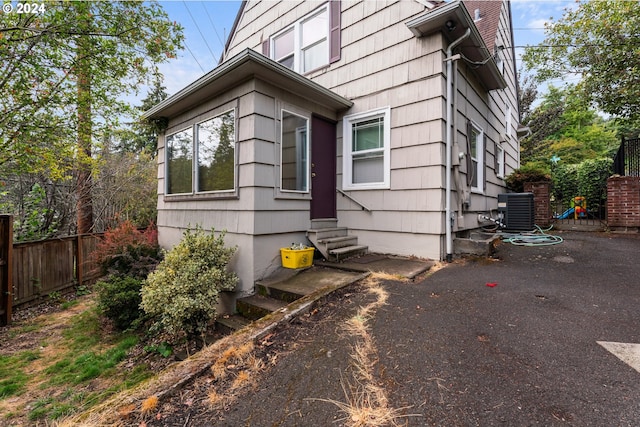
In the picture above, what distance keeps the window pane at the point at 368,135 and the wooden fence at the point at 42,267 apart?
6.22 metres

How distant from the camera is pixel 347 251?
4.95 metres

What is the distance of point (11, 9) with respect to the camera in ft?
14.3

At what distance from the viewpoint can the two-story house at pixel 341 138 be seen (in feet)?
14.6

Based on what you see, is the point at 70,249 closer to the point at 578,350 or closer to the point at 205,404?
the point at 205,404

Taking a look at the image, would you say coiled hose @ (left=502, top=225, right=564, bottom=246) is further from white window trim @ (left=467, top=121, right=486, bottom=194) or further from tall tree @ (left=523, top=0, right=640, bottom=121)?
tall tree @ (left=523, top=0, right=640, bottom=121)

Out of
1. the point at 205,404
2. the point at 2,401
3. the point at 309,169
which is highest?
the point at 309,169

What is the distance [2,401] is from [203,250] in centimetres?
239

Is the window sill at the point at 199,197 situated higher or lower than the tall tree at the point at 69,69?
lower

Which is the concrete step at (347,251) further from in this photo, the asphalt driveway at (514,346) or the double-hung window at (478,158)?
the double-hung window at (478,158)

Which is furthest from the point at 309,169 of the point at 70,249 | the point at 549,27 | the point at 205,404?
the point at 549,27

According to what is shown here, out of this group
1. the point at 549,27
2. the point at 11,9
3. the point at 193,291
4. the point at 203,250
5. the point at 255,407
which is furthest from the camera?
the point at 549,27

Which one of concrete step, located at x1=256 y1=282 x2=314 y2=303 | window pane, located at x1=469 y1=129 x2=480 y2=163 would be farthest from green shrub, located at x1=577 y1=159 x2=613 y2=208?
concrete step, located at x1=256 y1=282 x2=314 y2=303

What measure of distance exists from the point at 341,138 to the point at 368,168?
86 cm

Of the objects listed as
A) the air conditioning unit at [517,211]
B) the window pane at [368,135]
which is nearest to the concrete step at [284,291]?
the window pane at [368,135]
